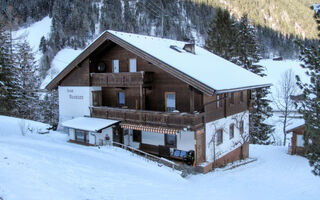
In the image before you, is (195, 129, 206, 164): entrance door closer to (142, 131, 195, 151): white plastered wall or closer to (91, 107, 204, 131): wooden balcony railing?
(142, 131, 195, 151): white plastered wall

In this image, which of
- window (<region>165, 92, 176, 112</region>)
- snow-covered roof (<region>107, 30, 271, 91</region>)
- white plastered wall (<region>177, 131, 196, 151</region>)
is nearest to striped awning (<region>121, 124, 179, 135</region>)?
white plastered wall (<region>177, 131, 196, 151</region>)

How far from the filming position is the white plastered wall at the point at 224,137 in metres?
19.5

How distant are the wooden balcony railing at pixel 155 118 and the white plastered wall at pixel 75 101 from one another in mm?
1764

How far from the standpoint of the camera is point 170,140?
20.6 metres

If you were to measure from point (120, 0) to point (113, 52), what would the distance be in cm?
14018

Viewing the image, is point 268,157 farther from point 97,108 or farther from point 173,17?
point 173,17

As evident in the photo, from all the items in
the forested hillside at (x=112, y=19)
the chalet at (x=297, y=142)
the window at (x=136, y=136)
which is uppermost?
the forested hillside at (x=112, y=19)

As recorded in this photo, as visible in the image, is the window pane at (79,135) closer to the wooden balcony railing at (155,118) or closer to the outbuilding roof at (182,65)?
the wooden balcony railing at (155,118)

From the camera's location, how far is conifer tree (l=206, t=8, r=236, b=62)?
41531 millimetres

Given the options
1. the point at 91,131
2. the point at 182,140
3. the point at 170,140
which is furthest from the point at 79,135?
the point at 182,140

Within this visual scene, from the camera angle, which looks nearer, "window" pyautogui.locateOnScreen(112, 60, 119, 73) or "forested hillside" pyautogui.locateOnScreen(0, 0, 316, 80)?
"window" pyautogui.locateOnScreen(112, 60, 119, 73)

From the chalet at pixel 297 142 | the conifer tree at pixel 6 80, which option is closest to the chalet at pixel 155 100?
the chalet at pixel 297 142

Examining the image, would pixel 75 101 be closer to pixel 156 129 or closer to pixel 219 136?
pixel 156 129

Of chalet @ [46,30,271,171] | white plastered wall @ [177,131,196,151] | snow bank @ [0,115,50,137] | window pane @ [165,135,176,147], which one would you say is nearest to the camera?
chalet @ [46,30,271,171]
